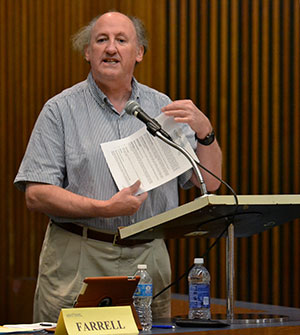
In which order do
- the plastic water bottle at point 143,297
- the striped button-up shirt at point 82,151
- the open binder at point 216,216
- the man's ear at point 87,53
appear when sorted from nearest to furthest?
1. the open binder at point 216,216
2. the plastic water bottle at point 143,297
3. the striped button-up shirt at point 82,151
4. the man's ear at point 87,53

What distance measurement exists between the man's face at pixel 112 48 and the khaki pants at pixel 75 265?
2.04ft

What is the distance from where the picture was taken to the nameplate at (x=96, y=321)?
6.12 ft

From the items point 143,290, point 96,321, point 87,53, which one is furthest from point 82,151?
point 96,321

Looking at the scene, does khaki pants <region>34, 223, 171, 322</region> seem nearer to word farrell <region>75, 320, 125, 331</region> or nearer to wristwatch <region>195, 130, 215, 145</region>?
wristwatch <region>195, 130, 215, 145</region>

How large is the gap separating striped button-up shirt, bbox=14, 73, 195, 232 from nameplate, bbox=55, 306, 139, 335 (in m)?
0.78

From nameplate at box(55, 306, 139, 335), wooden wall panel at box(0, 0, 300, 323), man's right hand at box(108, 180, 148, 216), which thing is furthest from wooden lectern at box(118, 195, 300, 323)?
wooden wall panel at box(0, 0, 300, 323)

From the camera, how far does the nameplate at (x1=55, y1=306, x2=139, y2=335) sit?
6.12 ft

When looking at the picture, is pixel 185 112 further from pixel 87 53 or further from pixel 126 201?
pixel 87 53

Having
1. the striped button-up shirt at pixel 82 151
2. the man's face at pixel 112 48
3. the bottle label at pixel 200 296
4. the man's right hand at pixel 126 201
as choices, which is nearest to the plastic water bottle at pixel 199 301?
the bottle label at pixel 200 296

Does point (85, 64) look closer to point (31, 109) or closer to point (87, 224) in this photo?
point (31, 109)

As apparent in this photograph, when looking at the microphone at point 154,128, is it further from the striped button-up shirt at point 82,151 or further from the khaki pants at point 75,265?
the khaki pants at point 75,265

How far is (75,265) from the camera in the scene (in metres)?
2.77

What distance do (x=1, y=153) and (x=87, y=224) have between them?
2.81 m

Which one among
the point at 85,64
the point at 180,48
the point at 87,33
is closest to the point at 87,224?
the point at 87,33
